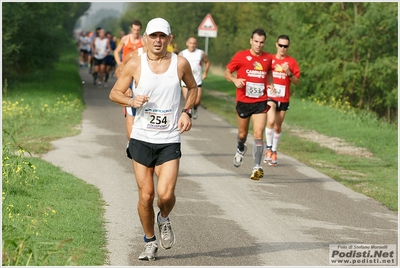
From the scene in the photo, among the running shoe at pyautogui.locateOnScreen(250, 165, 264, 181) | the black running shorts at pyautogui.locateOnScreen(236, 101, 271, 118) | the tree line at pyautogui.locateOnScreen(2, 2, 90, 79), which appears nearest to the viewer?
the running shoe at pyautogui.locateOnScreen(250, 165, 264, 181)

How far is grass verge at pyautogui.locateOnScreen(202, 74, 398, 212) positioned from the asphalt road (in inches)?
18.0

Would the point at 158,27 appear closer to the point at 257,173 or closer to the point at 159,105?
the point at 159,105

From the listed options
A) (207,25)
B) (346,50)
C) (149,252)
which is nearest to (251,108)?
(149,252)

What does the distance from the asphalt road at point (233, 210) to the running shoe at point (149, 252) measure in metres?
0.07

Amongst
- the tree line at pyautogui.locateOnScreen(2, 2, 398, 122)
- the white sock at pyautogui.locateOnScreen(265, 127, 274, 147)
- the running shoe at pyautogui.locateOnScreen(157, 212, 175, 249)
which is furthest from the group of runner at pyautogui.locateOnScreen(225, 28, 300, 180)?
the tree line at pyautogui.locateOnScreen(2, 2, 398, 122)

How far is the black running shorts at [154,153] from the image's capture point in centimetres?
761

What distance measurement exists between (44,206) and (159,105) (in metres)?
2.46

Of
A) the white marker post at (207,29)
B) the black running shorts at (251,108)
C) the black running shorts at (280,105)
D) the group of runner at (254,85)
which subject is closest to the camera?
the group of runner at (254,85)

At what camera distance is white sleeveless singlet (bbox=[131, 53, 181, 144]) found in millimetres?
7512

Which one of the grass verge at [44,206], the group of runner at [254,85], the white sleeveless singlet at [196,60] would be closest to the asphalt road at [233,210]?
the grass verge at [44,206]

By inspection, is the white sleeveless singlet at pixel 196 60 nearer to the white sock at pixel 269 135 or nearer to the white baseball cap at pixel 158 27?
the white sock at pixel 269 135

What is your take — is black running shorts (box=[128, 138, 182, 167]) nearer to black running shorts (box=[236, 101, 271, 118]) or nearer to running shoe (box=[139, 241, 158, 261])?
running shoe (box=[139, 241, 158, 261])

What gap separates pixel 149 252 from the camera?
7590mm

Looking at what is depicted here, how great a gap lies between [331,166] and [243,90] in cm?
284
